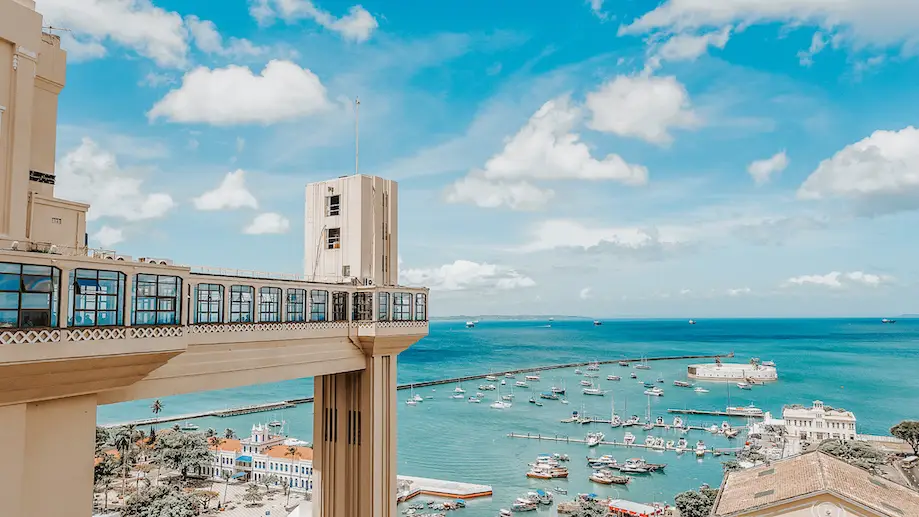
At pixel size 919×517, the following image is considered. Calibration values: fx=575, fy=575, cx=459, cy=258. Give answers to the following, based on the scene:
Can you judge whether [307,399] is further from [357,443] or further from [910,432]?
[357,443]

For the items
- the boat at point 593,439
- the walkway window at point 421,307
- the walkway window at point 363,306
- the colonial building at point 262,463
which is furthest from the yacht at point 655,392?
the walkway window at point 363,306

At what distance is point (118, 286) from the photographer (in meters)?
10.8

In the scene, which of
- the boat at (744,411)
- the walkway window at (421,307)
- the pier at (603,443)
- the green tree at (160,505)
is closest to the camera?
the walkway window at (421,307)

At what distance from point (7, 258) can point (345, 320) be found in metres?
10.5

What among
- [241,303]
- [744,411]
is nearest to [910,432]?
[744,411]

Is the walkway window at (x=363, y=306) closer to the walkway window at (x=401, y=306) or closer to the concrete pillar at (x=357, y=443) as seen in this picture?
the walkway window at (x=401, y=306)

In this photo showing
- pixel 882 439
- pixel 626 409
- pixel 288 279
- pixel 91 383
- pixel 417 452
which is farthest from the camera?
pixel 626 409

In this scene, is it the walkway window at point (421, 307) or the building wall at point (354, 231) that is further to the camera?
the walkway window at point (421, 307)

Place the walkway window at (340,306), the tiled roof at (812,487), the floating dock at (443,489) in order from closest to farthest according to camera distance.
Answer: the walkway window at (340,306)
the tiled roof at (812,487)
the floating dock at (443,489)

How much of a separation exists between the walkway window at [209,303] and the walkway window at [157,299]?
178cm

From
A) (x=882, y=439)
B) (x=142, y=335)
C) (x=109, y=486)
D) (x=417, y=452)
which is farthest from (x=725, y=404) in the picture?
(x=142, y=335)

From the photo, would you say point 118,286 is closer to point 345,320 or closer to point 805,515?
point 345,320

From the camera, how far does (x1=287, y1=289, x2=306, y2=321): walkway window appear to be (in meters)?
16.8

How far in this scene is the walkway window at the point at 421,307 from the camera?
21.1 m
